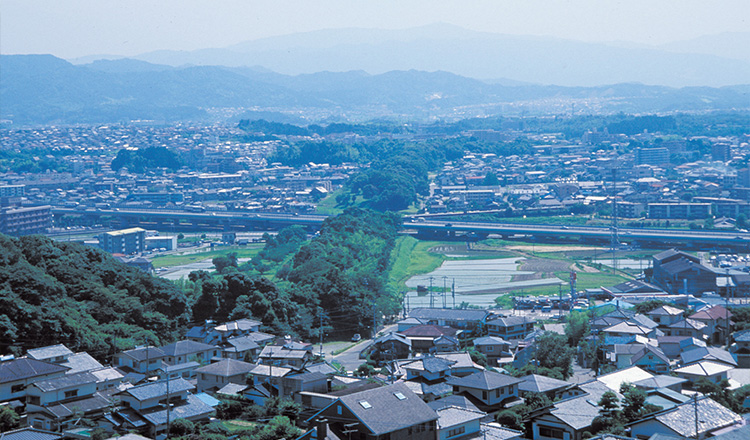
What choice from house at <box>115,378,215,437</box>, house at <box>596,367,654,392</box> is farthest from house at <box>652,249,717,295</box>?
house at <box>115,378,215,437</box>

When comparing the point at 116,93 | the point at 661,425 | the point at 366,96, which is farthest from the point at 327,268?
the point at 366,96

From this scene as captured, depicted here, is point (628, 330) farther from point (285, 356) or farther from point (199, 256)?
point (199, 256)

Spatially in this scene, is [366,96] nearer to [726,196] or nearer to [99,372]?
[726,196]

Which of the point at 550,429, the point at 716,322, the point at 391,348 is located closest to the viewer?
the point at 550,429

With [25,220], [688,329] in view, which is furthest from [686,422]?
[25,220]

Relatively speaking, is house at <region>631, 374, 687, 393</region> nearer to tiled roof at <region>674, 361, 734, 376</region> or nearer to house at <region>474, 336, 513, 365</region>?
tiled roof at <region>674, 361, 734, 376</region>

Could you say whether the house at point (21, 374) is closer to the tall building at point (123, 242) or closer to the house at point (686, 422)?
the house at point (686, 422)
